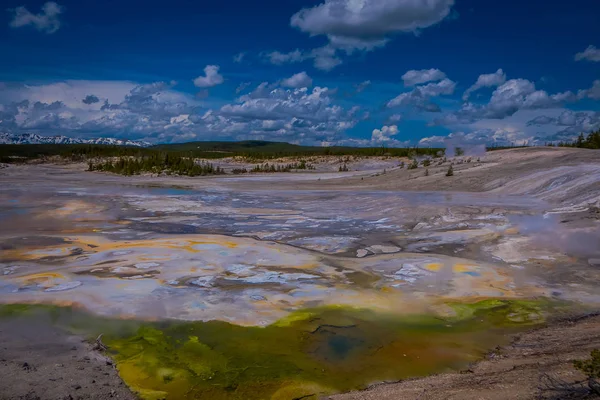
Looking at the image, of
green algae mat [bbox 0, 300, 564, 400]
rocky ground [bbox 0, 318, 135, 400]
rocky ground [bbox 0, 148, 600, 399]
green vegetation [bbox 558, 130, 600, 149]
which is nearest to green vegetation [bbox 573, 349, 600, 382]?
rocky ground [bbox 0, 148, 600, 399]

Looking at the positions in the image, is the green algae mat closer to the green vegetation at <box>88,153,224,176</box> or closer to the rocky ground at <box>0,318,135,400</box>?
the rocky ground at <box>0,318,135,400</box>

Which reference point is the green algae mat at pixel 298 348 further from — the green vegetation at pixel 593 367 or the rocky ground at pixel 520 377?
the green vegetation at pixel 593 367

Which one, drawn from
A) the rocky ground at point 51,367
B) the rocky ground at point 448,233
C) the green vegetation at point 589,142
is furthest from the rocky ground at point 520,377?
the green vegetation at point 589,142

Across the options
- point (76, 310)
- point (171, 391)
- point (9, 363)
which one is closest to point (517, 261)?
point (171, 391)

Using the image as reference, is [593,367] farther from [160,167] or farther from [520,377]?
[160,167]

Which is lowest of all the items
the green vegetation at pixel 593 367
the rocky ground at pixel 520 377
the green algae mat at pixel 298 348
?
the green algae mat at pixel 298 348

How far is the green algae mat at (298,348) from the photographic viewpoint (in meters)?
4.95

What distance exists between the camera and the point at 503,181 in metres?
18.4

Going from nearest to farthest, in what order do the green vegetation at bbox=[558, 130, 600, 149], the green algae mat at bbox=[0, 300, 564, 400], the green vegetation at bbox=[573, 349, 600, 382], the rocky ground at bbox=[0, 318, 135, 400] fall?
the green vegetation at bbox=[573, 349, 600, 382], the rocky ground at bbox=[0, 318, 135, 400], the green algae mat at bbox=[0, 300, 564, 400], the green vegetation at bbox=[558, 130, 600, 149]

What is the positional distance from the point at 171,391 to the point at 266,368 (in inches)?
40.6

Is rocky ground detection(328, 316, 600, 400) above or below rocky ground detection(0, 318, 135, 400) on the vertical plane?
above

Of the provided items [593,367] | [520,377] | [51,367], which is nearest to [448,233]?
[520,377]

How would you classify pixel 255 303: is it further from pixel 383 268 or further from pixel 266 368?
pixel 383 268

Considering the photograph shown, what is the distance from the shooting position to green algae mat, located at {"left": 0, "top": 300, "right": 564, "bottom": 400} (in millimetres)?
4945
